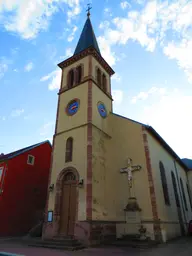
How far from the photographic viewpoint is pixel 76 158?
12.3 metres

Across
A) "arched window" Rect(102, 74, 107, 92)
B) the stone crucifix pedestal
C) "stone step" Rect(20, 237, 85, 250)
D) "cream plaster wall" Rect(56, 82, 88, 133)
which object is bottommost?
"stone step" Rect(20, 237, 85, 250)

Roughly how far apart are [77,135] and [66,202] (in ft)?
14.5

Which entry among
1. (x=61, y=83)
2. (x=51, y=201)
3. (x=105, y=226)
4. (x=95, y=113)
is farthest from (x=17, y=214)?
(x=61, y=83)

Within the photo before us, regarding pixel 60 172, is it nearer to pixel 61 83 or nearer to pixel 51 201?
pixel 51 201

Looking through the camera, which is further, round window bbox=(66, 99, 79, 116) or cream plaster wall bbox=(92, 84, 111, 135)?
round window bbox=(66, 99, 79, 116)

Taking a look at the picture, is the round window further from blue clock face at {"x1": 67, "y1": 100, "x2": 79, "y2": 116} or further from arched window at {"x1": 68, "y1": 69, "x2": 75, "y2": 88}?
arched window at {"x1": 68, "y1": 69, "x2": 75, "y2": 88}

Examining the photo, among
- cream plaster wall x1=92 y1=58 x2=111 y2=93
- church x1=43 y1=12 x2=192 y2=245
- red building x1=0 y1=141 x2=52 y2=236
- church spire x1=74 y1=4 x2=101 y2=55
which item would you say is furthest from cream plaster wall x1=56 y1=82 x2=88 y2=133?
red building x1=0 y1=141 x2=52 y2=236

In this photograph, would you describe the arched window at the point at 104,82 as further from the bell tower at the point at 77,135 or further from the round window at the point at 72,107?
the round window at the point at 72,107

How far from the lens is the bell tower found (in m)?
10.9

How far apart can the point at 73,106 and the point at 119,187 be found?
23.6 ft

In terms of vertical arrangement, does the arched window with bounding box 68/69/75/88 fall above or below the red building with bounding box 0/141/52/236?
above

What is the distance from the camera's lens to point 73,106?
15.1 metres

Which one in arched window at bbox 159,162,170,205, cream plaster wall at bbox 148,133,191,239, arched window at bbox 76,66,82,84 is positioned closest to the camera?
cream plaster wall at bbox 148,133,191,239

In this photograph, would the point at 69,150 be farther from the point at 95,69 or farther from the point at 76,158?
the point at 95,69
